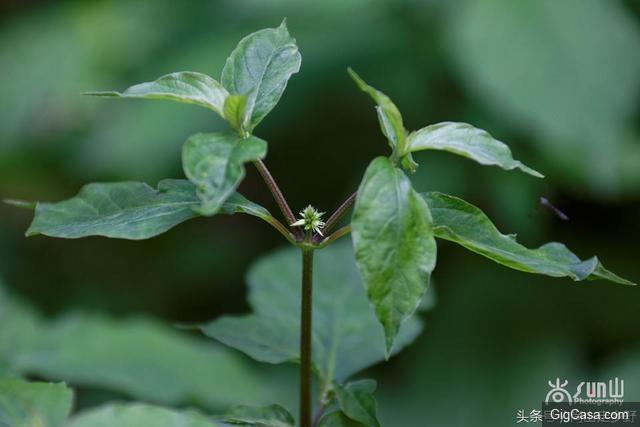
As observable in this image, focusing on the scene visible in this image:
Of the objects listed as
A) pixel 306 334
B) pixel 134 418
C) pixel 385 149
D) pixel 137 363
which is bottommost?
pixel 134 418

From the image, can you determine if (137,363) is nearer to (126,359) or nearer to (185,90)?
(126,359)

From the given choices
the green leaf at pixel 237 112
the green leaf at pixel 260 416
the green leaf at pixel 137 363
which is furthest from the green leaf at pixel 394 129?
the green leaf at pixel 137 363

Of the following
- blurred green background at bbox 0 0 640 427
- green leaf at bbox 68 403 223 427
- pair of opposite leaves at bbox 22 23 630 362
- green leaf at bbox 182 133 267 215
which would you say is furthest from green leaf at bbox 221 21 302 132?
blurred green background at bbox 0 0 640 427

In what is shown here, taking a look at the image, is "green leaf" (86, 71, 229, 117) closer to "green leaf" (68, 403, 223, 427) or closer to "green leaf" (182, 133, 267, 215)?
"green leaf" (182, 133, 267, 215)

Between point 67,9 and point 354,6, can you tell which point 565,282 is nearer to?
point 354,6

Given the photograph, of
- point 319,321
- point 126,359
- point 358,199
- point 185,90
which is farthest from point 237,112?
point 126,359

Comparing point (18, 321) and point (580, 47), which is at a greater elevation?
point (580, 47)

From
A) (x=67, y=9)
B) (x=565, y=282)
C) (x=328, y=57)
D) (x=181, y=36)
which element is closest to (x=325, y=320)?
(x=565, y=282)
